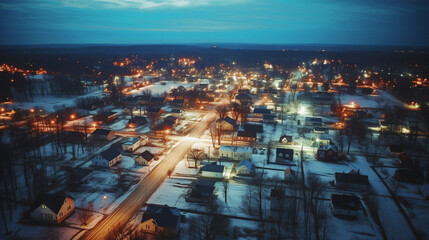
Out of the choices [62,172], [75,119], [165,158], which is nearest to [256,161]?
[165,158]

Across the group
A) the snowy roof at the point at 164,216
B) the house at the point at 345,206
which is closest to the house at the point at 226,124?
the house at the point at 345,206

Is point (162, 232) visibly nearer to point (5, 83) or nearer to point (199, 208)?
point (199, 208)

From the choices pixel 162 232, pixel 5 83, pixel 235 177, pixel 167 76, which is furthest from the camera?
pixel 167 76

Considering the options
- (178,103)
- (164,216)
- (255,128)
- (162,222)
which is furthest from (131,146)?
(178,103)

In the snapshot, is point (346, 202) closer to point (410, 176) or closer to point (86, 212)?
point (410, 176)

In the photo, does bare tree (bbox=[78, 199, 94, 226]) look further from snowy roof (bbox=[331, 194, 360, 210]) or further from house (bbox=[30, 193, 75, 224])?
snowy roof (bbox=[331, 194, 360, 210])

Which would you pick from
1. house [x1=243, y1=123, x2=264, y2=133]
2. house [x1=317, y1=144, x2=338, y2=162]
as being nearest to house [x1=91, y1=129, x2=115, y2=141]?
house [x1=243, y1=123, x2=264, y2=133]
